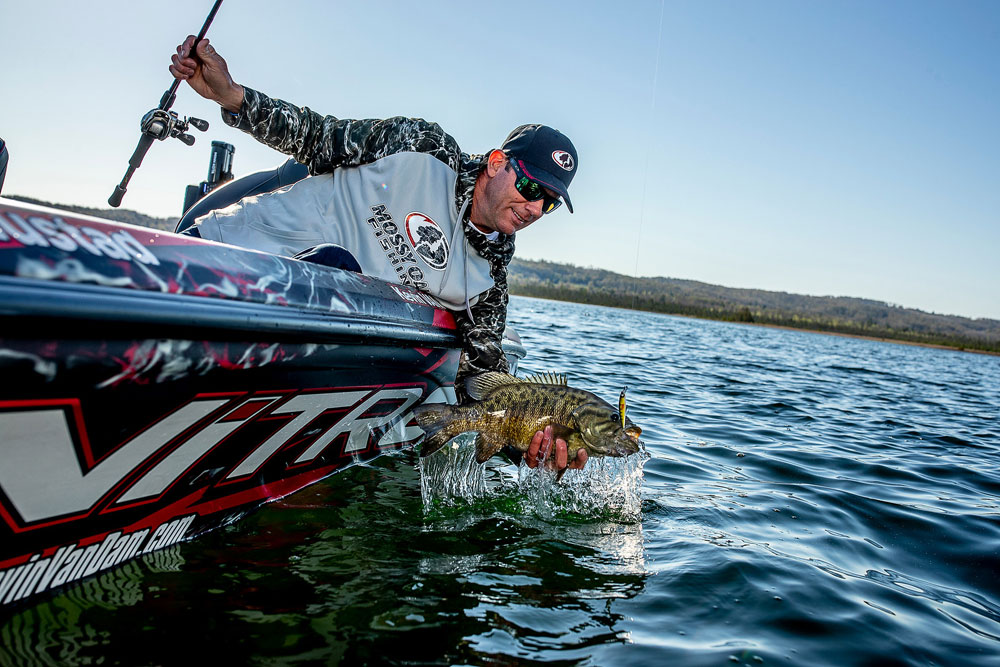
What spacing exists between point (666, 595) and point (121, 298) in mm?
2832

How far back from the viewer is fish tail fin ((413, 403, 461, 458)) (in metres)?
3.62

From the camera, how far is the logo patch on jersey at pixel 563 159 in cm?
427

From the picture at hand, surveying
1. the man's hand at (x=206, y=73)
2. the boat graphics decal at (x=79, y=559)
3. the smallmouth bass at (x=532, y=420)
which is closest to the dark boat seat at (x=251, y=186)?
the man's hand at (x=206, y=73)

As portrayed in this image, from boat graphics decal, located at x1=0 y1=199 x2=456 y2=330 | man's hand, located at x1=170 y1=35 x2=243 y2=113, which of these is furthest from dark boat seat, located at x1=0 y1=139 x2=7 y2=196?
boat graphics decal, located at x1=0 y1=199 x2=456 y2=330

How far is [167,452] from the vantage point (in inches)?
104

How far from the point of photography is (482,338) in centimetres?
462

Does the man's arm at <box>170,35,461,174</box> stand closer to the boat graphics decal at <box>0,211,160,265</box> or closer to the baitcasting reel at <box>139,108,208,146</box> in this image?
the baitcasting reel at <box>139,108,208,146</box>

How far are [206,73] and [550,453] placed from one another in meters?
3.03

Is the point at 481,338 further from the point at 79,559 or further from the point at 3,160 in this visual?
the point at 3,160

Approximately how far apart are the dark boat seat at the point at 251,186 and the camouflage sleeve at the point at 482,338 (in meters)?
1.60

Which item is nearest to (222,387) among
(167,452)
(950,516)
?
(167,452)

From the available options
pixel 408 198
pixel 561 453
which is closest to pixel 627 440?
pixel 561 453

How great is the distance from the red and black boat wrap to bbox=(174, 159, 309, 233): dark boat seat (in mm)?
1652

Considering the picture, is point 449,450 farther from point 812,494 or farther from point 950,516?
point 950,516
